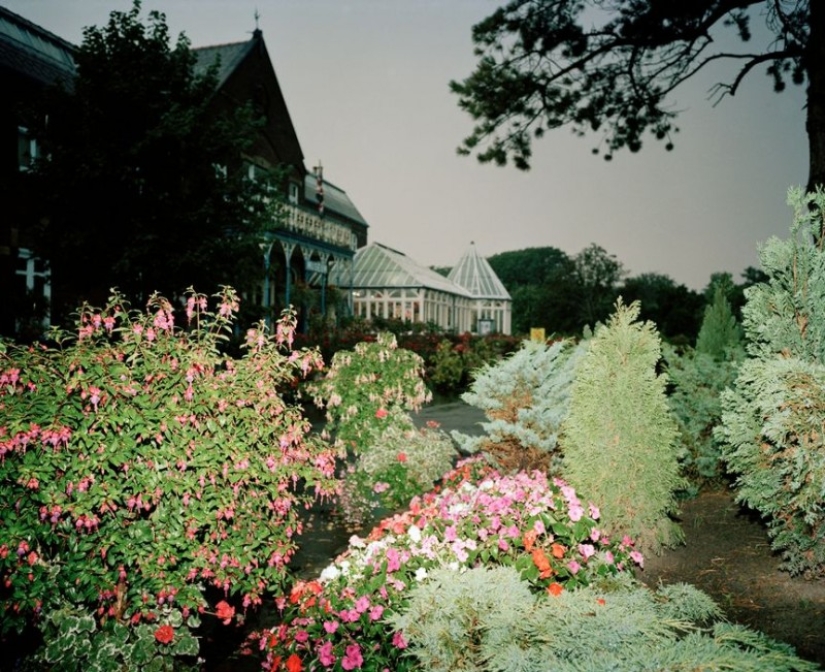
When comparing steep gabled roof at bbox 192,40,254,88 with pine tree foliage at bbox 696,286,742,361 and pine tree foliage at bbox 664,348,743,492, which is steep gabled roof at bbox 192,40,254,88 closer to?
pine tree foliage at bbox 696,286,742,361

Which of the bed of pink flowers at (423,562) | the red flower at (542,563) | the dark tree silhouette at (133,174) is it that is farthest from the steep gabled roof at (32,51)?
the red flower at (542,563)

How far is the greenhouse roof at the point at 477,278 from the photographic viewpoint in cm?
3997

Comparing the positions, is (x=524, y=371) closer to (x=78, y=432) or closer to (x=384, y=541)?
(x=384, y=541)

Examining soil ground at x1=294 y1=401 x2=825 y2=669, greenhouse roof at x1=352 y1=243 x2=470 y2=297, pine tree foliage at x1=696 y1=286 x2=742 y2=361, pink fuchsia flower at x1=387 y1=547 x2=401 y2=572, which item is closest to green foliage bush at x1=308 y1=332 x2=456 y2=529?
soil ground at x1=294 y1=401 x2=825 y2=669

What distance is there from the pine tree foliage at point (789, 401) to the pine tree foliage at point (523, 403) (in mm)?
1806

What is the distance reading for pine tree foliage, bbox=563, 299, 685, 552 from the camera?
14.5ft

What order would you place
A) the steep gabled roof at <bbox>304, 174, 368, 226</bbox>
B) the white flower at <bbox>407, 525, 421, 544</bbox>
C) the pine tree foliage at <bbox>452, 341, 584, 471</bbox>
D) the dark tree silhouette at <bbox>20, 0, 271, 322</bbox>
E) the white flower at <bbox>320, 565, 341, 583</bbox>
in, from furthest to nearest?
1. the steep gabled roof at <bbox>304, 174, 368, 226</bbox>
2. the dark tree silhouette at <bbox>20, 0, 271, 322</bbox>
3. the pine tree foliage at <bbox>452, 341, 584, 471</bbox>
4. the white flower at <bbox>407, 525, 421, 544</bbox>
5. the white flower at <bbox>320, 565, 341, 583</bbox>

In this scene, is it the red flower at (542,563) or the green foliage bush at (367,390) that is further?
the green foliage bush at (367,390)

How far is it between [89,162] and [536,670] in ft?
34.7

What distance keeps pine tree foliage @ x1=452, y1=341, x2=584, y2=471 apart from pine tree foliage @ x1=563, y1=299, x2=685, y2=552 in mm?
1334

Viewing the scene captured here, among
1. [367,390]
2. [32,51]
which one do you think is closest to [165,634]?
[367,390]

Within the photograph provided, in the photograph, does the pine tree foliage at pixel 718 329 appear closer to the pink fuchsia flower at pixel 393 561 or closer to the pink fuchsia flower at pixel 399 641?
the pink fuchsia flower at pixel 393 561

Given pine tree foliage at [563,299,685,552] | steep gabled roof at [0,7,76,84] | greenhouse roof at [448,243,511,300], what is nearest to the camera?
pine tree foliage at [563,299,685,552]

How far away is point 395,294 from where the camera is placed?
95.3ft
